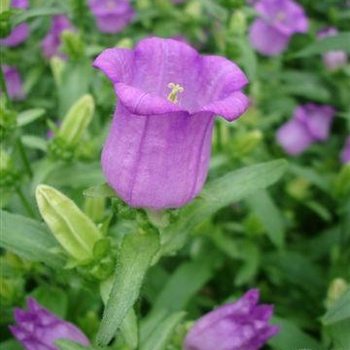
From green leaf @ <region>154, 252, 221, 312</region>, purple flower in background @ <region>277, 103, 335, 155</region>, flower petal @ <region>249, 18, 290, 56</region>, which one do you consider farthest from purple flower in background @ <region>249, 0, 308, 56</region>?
green leaf @ <region>154, 252, 221, 312</region>

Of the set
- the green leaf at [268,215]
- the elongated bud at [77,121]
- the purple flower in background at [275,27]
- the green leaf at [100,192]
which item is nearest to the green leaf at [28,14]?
the elongated bud at [77,121]

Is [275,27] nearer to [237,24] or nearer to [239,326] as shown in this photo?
[237,24]

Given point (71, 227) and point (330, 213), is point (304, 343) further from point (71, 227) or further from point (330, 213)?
point (330, 213)

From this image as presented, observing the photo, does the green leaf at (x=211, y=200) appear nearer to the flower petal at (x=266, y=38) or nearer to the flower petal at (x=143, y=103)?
the flower petal at (x=143, y=103)

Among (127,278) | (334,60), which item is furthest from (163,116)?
(334,60)

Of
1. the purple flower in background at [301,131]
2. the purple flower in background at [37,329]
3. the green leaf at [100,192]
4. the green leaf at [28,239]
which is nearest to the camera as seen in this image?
the green leaf at [100,192]

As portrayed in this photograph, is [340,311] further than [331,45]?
No

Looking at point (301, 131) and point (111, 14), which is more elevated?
point (111, 14)
